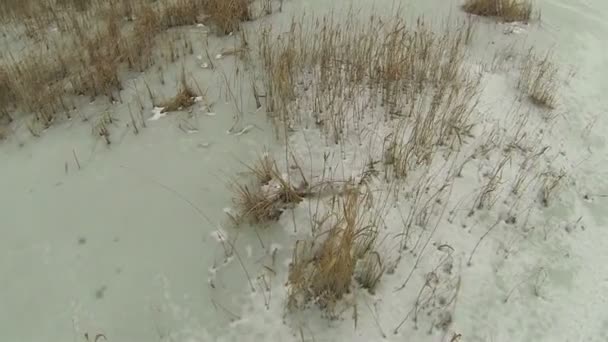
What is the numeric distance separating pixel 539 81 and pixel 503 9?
56.1 inches

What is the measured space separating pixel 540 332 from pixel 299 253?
1.40 metres

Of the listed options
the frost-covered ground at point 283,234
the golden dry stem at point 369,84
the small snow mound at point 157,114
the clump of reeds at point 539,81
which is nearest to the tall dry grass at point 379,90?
the golden dry stem at point 369,84

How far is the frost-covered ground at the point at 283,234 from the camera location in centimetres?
241

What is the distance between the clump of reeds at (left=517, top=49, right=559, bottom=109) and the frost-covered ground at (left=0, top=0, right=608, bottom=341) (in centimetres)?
10

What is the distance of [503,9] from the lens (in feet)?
16.2

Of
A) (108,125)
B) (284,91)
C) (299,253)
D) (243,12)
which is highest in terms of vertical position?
(243,12)

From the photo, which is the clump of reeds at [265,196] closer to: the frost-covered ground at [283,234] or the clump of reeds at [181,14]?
the frost-covered ground at [283,234]

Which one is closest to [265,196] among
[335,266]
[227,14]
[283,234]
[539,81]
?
[283,234]

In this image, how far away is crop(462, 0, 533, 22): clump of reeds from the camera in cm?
491

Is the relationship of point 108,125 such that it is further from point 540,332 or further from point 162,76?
point 540,332

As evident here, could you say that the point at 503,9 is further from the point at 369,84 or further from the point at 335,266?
the point at 335,266

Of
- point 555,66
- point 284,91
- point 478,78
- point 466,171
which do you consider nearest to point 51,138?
point 284,91

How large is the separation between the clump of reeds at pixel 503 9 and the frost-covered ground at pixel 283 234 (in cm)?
144

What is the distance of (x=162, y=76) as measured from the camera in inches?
159
